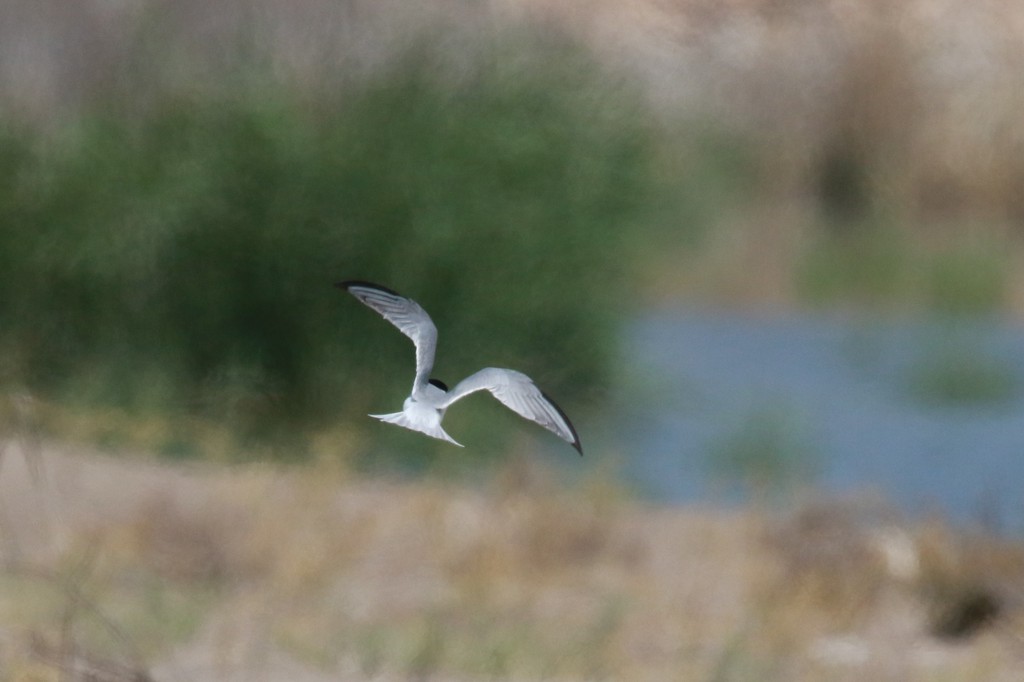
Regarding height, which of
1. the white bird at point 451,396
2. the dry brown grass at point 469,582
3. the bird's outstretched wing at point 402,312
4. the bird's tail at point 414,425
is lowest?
the dry brown grass at point 469,582

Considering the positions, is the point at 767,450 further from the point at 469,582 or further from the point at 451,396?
the point at 451,396

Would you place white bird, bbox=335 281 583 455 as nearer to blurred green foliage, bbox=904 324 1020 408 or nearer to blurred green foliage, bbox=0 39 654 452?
blurred green foliage, bbox=0 39 654 452

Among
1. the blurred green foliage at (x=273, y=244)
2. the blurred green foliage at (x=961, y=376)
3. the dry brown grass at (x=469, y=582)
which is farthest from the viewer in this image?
the blurred green foliage at (x=961, y=376)

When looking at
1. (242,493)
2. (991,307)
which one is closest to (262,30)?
(242,493)

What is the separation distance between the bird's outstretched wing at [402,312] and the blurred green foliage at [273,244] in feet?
17.2

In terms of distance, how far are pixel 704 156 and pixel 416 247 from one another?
5.87 meters

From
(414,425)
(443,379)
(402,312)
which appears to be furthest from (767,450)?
(414,425)

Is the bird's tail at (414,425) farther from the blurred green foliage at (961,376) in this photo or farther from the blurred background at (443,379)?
the blurred green foliage at (961,376)

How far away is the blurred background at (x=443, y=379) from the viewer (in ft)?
17.8

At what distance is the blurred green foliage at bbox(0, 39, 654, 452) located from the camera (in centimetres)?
768

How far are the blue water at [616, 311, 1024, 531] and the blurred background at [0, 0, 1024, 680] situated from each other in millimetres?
33

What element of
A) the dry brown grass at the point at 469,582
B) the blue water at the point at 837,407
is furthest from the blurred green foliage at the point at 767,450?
the dry brown grass at the point at 469,582

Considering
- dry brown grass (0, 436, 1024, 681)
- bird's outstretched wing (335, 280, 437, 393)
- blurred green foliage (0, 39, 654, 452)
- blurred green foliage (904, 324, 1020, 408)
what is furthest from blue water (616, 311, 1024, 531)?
bird's outstretched wing (335, 280, 437, 393)

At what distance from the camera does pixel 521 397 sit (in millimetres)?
1833
